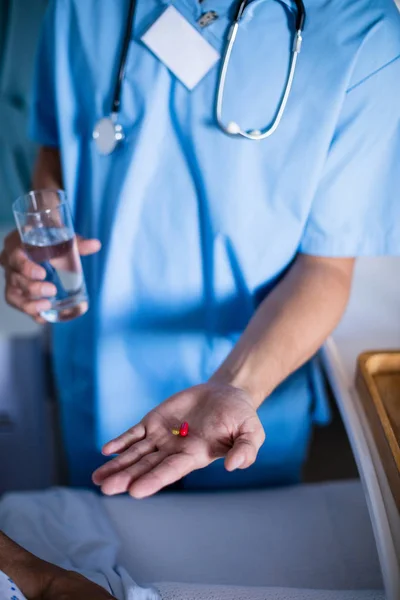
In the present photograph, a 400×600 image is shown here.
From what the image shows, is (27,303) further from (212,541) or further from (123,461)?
(212,541)

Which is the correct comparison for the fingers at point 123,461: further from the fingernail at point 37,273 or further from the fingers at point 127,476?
the fingernail at point 37,273

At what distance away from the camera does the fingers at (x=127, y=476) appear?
69 centimetres

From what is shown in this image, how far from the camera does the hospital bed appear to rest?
0.82 m

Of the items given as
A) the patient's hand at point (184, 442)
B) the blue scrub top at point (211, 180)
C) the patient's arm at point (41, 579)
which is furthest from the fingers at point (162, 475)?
the blue scrub top at point (211, 180)

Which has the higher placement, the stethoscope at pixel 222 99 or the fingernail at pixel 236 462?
the stethoscope at pixel 222 99

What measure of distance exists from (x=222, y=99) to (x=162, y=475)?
0.58 m

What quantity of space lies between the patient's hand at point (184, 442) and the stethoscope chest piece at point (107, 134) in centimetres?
44

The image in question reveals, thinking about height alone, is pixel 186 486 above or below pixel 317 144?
below

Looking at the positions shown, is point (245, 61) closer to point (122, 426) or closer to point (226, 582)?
point (122, 426)

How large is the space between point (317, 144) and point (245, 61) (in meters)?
0.17

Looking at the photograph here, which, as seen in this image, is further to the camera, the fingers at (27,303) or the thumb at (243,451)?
the fingers at (27,303)

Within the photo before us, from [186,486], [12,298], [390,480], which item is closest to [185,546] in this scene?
[186,486]

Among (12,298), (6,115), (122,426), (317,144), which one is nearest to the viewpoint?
(317,144)

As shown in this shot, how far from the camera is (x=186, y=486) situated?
4.00 ft
